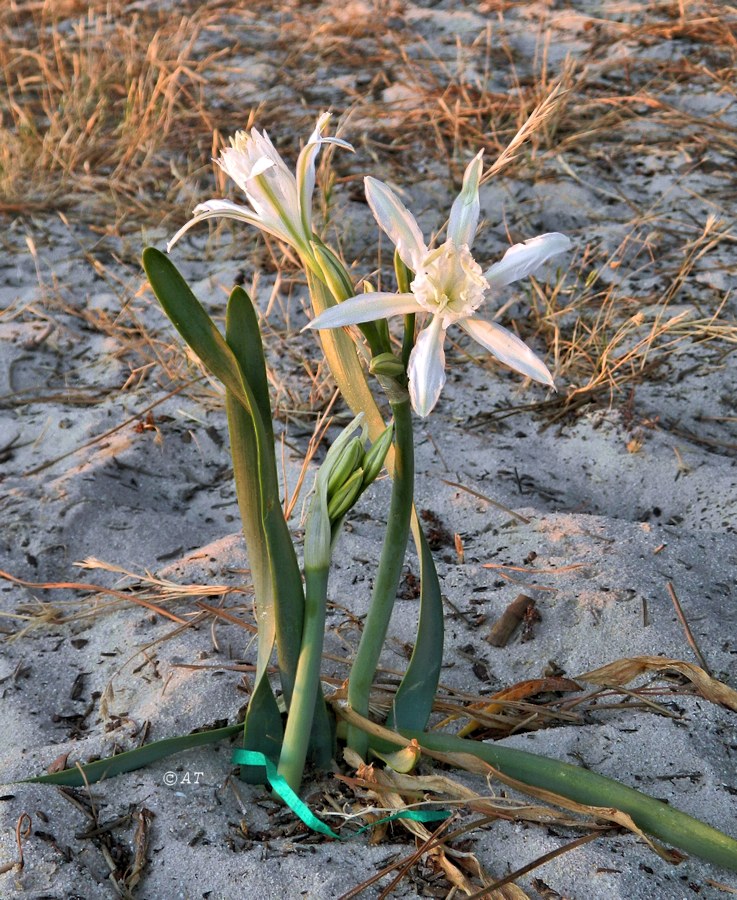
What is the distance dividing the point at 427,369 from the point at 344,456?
0.74 feet

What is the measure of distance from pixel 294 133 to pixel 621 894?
9.47ft

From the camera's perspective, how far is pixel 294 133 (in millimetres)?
3461

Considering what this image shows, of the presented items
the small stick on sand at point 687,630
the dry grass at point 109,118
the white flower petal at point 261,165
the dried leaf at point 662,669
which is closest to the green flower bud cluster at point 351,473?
the white flower petal at point 261,165

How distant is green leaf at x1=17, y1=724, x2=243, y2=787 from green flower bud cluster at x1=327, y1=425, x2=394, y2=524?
0.37 meters

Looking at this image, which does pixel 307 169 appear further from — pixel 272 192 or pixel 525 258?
pixel 525 258

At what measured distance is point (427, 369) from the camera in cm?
100

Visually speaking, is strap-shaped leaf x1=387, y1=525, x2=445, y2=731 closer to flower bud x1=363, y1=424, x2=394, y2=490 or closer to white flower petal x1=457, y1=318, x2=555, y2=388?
flower bud x1=363, y1=424, x2=394, y2=490

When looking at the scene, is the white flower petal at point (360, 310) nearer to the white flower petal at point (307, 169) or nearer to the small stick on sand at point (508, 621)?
the white flower petal at point (307, 169)

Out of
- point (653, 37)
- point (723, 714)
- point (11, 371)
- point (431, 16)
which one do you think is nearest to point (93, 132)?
point (11, 371)

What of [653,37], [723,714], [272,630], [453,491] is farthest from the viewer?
[653,37]

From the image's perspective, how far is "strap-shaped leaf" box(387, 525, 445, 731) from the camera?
1268mm

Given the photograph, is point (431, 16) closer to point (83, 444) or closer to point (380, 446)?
point (83, 444)

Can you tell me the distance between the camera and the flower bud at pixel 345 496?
46.2 inches

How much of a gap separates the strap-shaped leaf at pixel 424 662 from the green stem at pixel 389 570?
0.13 ft
